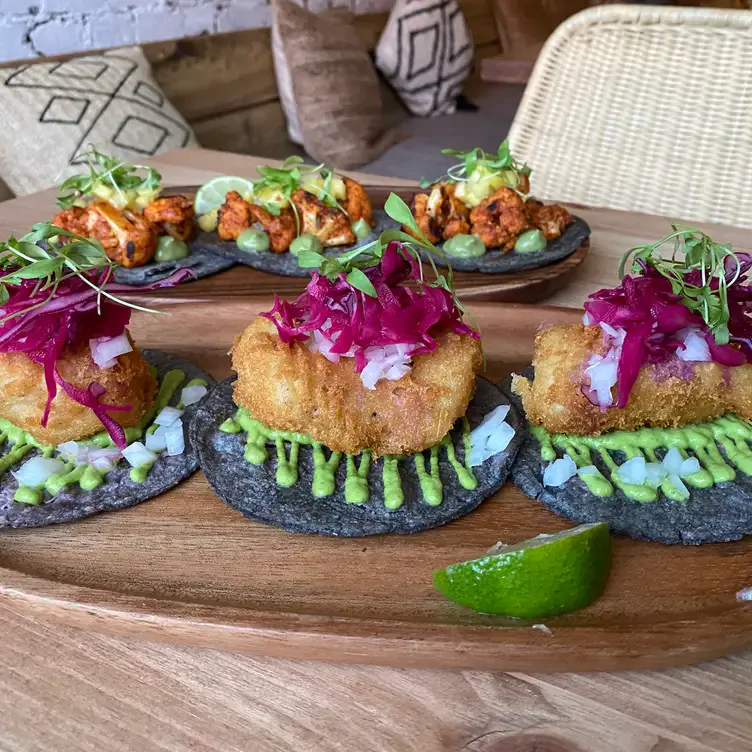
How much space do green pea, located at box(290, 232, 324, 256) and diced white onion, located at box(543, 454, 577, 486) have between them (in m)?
1.53

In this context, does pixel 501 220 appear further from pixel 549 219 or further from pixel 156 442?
pixel 156 442

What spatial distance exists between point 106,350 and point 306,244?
1.30 metres

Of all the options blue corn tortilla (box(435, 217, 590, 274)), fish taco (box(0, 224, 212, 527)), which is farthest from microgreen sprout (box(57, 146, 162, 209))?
fish taco (box(0, 224, 212, 527))

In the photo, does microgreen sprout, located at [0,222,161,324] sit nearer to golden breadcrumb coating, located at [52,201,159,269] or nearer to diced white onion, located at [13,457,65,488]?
diced white onion, located at [13,457,65,488]

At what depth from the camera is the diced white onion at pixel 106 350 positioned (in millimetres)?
1645

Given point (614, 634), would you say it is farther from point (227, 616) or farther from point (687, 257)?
point (687, 257)

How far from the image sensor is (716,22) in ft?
12.8

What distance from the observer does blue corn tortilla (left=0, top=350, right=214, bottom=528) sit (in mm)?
1453

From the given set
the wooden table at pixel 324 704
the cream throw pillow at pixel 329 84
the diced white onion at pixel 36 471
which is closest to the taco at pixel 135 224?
the diced white onion at pixel 36 471

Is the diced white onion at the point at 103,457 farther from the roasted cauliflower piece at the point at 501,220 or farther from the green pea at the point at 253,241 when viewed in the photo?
the roasted cauliflower piece at the point at 501,220

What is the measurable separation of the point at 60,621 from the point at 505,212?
2.19 meters

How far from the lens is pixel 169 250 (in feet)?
9.24

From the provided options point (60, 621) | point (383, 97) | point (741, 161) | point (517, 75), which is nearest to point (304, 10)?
point (383, 97)

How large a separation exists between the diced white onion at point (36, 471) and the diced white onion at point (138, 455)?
140 mm
